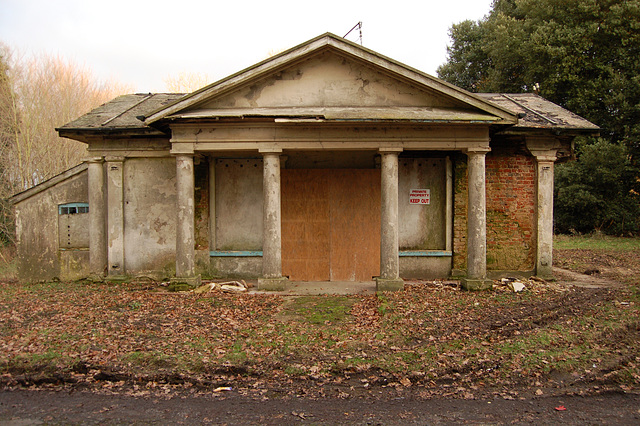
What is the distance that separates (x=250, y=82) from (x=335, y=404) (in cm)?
697

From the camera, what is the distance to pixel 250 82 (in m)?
9.63

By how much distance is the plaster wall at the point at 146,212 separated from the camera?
10914mm

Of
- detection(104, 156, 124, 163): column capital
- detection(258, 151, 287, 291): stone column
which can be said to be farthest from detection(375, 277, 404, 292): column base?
detection(104, 156, 124, 163): column capital

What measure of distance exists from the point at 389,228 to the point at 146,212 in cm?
565

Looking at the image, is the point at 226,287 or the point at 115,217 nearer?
A: the point at 226,287

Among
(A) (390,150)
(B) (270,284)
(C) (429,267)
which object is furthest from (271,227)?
(C) (429,267)

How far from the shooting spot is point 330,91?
9.82m

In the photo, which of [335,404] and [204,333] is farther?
[204,333]

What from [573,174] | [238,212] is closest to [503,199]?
[238,212]

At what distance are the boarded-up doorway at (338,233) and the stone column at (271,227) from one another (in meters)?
1.73

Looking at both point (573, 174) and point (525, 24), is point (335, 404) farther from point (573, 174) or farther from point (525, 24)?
point (525, 24)

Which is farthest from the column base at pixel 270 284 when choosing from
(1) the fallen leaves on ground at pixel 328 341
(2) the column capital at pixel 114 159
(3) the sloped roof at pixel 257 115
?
(2) the column capital at pixel 114 159

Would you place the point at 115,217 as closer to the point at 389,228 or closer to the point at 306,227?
the point at 306,227

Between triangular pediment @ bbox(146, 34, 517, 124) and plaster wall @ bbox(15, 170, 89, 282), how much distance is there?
402cm
